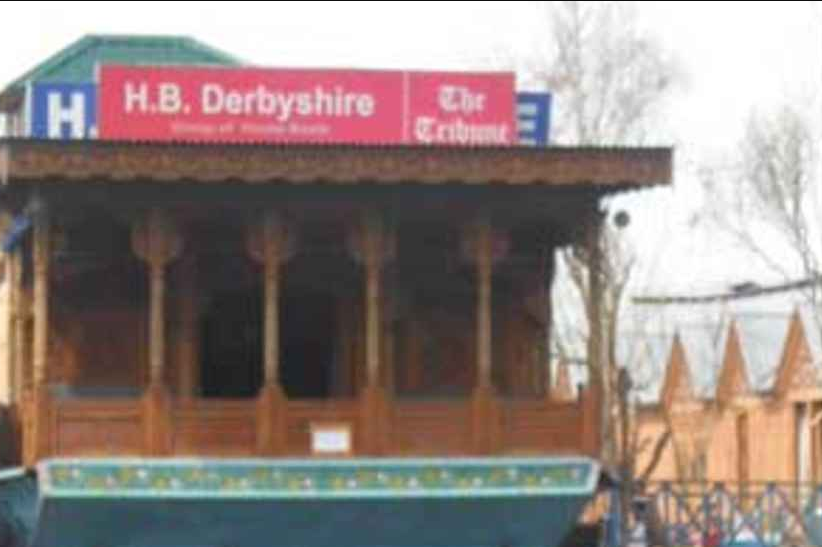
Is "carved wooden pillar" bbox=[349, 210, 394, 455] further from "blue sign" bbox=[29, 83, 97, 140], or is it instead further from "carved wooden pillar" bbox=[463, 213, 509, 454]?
Result: "blue sign" bbox=[29, 83, 97, 140]

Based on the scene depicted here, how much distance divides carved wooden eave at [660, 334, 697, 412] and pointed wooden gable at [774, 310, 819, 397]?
5.68m

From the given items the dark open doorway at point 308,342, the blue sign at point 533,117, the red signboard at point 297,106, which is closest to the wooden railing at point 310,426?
the dark open doorway at point 308,342

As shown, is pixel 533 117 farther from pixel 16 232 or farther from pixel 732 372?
pixel 732 372

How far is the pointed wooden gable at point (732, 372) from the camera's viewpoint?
5319cm

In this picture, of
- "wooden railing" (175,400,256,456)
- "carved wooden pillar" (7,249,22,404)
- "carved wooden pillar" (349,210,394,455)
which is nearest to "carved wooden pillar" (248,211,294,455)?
"wooden railing" (175,400,256,456)

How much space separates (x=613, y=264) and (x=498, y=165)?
64.2 ft

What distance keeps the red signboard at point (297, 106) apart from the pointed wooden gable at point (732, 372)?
86.4ft

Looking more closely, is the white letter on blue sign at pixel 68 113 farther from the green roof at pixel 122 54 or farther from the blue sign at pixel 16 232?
the green roof at pixel 122 54

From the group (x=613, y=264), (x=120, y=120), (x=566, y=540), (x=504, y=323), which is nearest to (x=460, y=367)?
(x=504, y=323)

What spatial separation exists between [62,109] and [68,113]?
8 cm

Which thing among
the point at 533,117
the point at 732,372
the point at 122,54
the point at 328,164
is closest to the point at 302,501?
the point at 328,164

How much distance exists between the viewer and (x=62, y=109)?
91.9 feet

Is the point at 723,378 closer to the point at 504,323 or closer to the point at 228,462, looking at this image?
the point at 504,323

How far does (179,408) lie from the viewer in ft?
85.7
